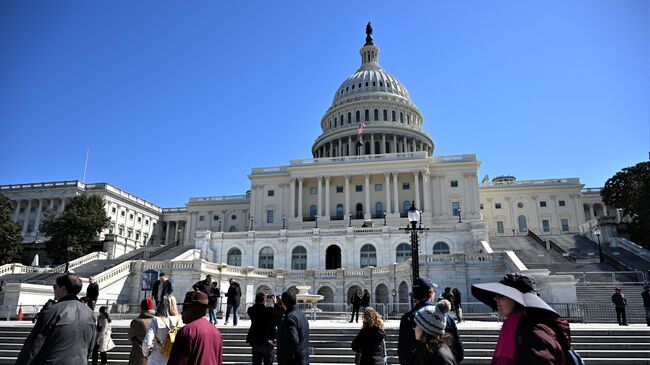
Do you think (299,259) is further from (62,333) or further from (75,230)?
(62,333)

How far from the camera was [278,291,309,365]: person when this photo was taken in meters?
7.66

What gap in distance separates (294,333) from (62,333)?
11.5 feet

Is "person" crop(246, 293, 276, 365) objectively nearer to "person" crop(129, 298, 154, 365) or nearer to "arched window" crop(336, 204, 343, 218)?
"person" crop(129, 298, 154, 365)

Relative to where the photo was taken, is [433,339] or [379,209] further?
[379,209]

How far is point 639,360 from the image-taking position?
44.9 ft

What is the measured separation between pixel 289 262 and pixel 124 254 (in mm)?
25660

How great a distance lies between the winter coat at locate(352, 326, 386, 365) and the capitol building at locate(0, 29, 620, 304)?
2253 centimetres

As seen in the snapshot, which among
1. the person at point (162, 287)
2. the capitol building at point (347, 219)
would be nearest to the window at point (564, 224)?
the capitol building at point (347, 219)

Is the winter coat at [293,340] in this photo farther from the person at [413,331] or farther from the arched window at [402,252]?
the arched window at [402,252]

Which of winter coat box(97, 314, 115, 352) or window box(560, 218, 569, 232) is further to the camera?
window box(560, 218, 569, 232)

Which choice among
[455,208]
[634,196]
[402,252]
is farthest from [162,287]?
[455,208]

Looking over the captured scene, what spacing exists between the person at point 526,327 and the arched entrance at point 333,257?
173 feet

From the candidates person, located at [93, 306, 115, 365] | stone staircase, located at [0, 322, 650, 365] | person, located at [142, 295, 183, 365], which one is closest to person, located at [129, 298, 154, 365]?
person, located at [142, 295, 183, 365]

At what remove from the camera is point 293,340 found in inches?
302
